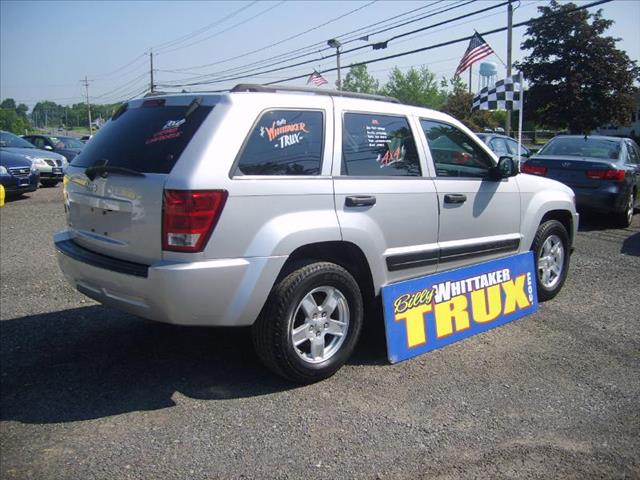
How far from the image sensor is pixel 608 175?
9242mm

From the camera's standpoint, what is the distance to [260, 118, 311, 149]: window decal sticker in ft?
11.1

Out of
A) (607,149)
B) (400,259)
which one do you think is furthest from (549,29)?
(400,259)

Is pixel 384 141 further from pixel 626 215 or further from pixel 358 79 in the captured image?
pixel 358 79

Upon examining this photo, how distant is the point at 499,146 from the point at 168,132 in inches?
427

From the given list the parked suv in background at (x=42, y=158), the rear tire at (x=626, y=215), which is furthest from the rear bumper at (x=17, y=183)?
the rear tire at (x=626, y=215)

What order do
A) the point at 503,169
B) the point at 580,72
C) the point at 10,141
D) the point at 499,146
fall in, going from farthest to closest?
the point at 580,72
the point at 10,141
the point at 499,146
the point at 503,169

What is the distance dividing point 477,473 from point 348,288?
1390mm

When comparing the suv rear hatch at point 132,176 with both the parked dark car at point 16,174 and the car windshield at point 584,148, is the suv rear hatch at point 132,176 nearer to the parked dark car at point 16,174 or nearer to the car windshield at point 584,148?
the car windshield at point 584,148

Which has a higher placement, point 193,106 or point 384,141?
point 193,106

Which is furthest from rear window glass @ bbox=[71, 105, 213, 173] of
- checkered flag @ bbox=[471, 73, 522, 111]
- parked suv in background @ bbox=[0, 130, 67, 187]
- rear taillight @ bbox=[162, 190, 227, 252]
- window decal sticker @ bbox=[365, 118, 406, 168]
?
parked suv in background @ bbox=[0, 130, 67, 187]

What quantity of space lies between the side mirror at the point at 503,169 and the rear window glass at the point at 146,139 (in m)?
2.57

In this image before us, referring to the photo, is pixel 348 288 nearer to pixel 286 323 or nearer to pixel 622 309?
pixel 286 323

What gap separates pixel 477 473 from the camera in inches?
105

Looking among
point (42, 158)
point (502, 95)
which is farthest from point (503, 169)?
point (42, 158)
